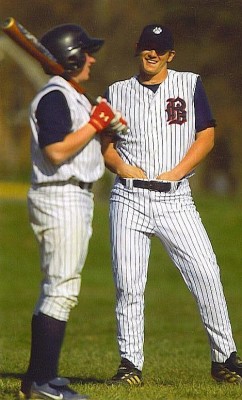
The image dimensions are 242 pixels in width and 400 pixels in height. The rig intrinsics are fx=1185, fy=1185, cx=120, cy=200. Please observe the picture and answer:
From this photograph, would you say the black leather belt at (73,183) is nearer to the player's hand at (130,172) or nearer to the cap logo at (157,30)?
the player's hand at (130,172)

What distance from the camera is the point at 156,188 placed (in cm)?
705

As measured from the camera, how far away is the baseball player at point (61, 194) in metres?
5.80

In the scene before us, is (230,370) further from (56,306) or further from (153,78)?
(153,78)

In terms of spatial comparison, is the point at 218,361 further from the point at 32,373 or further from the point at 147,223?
the point at 32,373

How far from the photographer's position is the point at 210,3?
72.3 feet

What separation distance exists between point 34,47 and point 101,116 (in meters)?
0.47

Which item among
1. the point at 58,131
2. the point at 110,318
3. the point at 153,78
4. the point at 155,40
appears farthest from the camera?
the point at 110,318

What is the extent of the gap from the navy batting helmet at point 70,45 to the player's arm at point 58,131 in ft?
0.75

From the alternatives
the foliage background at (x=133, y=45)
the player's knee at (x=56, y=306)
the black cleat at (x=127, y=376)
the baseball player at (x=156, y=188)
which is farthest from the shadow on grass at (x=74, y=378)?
the foliage background at (x=133, y=45)

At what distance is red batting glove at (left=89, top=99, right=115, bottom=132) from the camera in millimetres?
5812

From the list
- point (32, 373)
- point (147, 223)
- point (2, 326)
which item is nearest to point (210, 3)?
point (2, 326)

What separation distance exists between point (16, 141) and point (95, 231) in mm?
14891

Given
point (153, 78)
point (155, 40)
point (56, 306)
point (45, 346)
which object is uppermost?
point (155, 40)

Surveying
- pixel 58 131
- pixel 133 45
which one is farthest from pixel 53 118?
pixel 133 45
